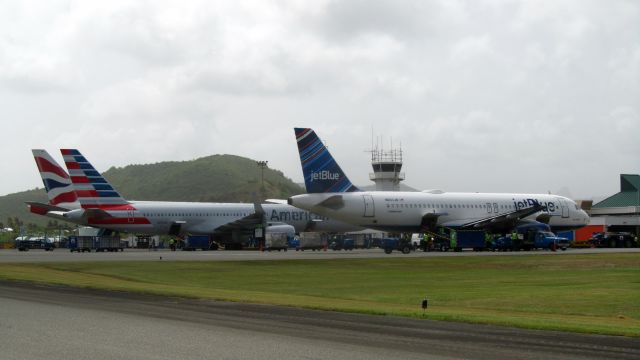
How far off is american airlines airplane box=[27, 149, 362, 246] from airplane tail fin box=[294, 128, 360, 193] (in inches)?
673

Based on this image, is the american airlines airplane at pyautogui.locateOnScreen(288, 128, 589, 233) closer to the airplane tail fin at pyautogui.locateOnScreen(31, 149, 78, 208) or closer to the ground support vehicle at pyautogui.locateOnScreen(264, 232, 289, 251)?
the ground support vehicle at pyautogui.locateOnScreen(264, 232, 289, 251)

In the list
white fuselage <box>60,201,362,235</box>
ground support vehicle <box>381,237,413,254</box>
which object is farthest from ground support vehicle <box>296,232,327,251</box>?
ground support vehicle <box>381,237,413,254</box>

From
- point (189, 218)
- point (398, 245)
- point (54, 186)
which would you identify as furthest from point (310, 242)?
point (54, 186)

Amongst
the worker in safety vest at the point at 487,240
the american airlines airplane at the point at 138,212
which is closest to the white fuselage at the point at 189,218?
the american airlines airplane at the point at 138,212

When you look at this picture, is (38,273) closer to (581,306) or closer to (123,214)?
(581,306)

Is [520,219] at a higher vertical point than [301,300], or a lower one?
higher

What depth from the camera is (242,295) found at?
84.7 ft

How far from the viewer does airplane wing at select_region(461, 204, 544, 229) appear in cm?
7138

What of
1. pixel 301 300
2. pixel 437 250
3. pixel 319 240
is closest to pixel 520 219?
pixel 437 250

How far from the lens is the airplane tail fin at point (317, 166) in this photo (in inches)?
2378

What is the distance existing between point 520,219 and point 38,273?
155 feet

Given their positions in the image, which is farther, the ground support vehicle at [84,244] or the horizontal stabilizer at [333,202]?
the ground support vehicle at [84,244]

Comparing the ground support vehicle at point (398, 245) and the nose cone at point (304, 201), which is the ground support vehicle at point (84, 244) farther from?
the ground support vehicle at point (398, 245)

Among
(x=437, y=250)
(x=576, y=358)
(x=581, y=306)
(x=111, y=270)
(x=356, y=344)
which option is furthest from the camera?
(x=437, y=250)
